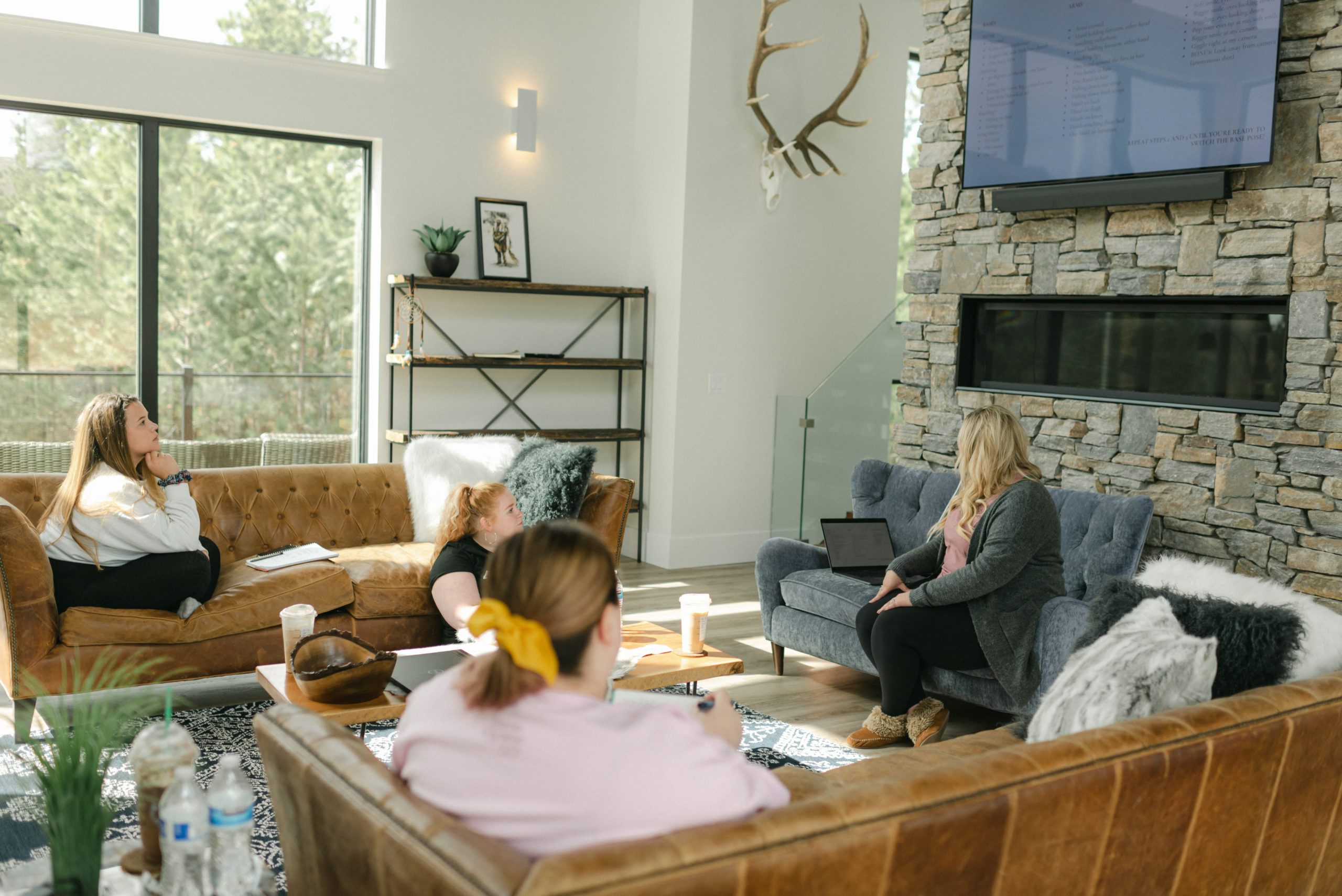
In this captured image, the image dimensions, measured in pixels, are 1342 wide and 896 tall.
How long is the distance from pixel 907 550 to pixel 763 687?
749 millimetres

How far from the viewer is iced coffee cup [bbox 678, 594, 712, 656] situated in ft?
10.0

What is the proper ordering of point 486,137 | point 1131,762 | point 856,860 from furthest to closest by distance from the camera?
point 486,137
point 1131,762
point 856,860

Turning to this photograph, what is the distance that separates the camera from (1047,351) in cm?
452

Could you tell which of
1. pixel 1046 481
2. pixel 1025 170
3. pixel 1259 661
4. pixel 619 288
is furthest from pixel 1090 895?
pixel 619 288

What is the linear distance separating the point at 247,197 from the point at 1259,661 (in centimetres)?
494

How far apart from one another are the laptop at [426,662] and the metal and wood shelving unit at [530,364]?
223 centimetres

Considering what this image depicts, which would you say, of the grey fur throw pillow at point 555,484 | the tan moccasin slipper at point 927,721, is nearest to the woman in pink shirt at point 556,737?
the tan moccasin slipper at point 927,721

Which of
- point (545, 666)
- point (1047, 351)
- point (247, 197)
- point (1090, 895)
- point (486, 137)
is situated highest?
point (486, 137)

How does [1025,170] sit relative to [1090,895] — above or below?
above

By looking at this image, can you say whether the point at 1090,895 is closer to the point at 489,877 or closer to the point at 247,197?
the point at 489,877

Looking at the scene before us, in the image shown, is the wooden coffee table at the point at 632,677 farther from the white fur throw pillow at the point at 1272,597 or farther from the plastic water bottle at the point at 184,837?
the white fur throw pillow at the point at 1272,597

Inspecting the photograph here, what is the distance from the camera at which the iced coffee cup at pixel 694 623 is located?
306 cm

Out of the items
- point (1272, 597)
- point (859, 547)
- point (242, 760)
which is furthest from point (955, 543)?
point (242, 760)

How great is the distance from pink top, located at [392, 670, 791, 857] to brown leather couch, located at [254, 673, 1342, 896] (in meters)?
0.03
